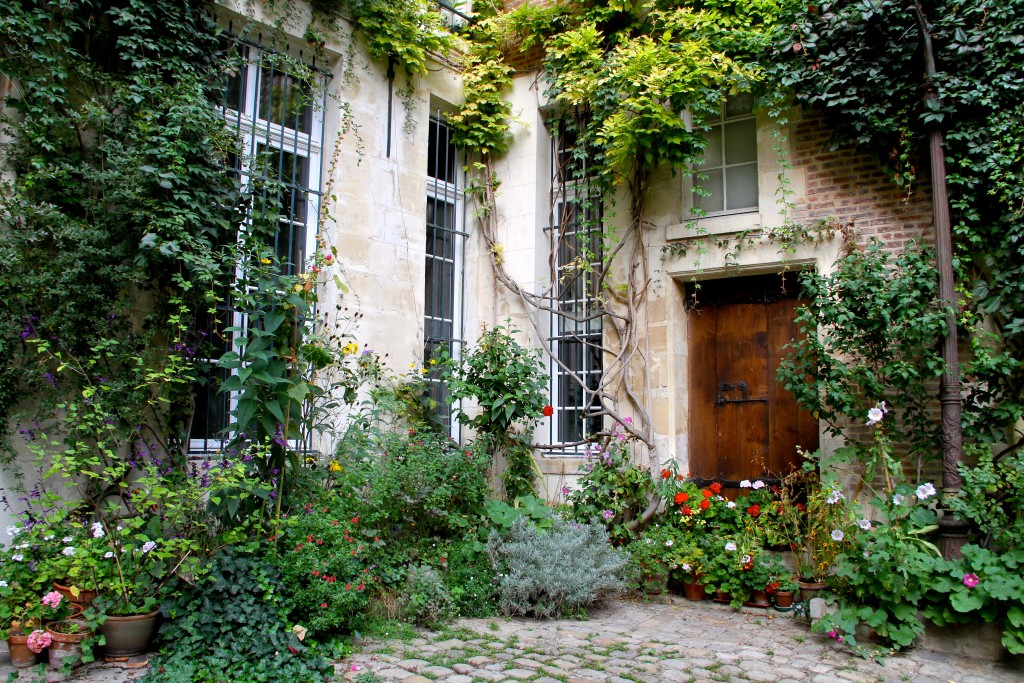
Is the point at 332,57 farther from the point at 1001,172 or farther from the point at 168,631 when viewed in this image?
the point at 1001,172

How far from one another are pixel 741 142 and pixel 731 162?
0.61 feet

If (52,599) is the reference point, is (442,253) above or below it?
above

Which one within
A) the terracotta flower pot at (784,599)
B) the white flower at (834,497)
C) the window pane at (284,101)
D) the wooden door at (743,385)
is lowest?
the terracotta flower pot at (784,599)

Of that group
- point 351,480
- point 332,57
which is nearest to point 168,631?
point 351,480

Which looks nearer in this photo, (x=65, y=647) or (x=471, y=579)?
(x=65, y=647)

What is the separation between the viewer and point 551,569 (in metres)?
4.91

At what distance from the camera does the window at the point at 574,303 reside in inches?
267

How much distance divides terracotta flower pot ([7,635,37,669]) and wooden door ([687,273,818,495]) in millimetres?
4763

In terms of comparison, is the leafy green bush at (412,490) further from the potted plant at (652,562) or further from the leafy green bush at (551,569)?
the potted plant at (652,562)

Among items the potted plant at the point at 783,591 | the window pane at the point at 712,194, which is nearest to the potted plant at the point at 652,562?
the potted plant at the point at 783,591

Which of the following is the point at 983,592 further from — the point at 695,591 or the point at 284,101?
the point at 284,101

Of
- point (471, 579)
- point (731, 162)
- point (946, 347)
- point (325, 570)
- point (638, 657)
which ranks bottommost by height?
point (638, 657)

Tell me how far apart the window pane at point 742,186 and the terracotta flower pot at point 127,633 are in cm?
518

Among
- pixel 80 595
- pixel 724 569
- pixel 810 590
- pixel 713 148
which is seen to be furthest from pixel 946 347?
pixel 80 595
